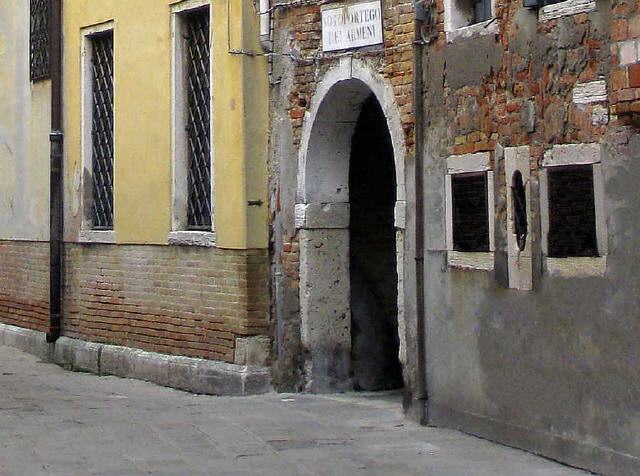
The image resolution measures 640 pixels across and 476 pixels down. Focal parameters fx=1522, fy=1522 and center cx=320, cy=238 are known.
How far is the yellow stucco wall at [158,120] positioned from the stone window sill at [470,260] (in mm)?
2844

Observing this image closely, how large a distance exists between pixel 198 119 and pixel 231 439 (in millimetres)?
4216

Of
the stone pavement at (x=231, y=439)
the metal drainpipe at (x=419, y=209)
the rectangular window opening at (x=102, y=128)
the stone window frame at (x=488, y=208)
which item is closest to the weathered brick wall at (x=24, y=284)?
the rectangular window opening at (x=102, y=128)

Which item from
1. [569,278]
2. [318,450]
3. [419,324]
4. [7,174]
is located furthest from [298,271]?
[7,174]

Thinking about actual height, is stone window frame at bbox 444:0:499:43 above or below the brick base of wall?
above

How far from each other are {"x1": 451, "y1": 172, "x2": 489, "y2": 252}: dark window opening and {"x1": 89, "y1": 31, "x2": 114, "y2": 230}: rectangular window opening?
6050 mm

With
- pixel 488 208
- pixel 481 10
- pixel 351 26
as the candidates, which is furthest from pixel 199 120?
pixel 488 208

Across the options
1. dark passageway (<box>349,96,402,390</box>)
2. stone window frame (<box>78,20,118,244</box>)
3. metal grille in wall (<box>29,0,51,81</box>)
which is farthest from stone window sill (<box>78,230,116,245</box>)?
dark passageway (<box>349,96,402,390</box>)

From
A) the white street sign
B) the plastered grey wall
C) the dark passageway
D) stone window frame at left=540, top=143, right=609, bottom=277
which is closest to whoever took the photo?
the plastered grey wall

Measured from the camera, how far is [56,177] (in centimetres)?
1645

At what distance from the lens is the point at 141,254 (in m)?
14.5

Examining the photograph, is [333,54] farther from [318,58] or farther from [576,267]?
[576,267]

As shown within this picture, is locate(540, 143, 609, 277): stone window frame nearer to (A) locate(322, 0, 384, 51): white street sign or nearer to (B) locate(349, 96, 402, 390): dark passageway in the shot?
(A) locate(322, 0, 384, 51): white street sign

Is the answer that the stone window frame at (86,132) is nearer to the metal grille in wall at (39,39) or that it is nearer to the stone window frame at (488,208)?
the metal grille in wall at (39,39)

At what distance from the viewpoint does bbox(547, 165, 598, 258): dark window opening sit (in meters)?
8.52
